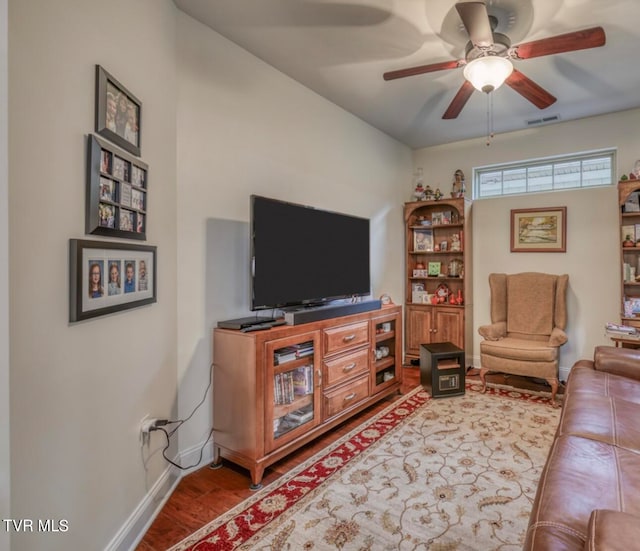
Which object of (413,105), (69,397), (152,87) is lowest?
(69,397)

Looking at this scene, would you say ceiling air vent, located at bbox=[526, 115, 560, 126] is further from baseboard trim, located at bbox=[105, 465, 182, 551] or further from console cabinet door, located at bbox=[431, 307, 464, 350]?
baseboard trim, located at bbox=[105, 465, 182, 551]

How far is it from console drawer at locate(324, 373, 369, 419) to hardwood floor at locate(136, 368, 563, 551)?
0.64 ft

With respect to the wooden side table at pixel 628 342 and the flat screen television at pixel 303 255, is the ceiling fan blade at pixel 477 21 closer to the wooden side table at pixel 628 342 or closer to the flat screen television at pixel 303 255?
the flat screen television at pixel 303 255

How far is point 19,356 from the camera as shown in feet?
3.46

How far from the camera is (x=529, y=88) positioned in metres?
2.29

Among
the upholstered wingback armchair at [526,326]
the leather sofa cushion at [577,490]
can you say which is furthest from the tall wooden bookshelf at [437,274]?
the leather sofa cushion at [577,490]

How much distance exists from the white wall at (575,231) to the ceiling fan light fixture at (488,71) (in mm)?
2421

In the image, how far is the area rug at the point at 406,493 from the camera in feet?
5.27

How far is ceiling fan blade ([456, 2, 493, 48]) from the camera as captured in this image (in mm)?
1714

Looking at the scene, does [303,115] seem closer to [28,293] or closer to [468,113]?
[468,113]

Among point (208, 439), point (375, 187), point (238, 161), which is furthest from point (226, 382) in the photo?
point (375, 187)

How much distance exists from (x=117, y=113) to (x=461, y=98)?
6.99 feet

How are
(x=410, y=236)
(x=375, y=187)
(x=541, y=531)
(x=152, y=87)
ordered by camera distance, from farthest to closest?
(x=410, y=236)
(x=375, y=187)
(x=152, y=87)
(x=541, y=531)

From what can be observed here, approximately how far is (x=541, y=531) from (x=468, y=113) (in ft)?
12.1
